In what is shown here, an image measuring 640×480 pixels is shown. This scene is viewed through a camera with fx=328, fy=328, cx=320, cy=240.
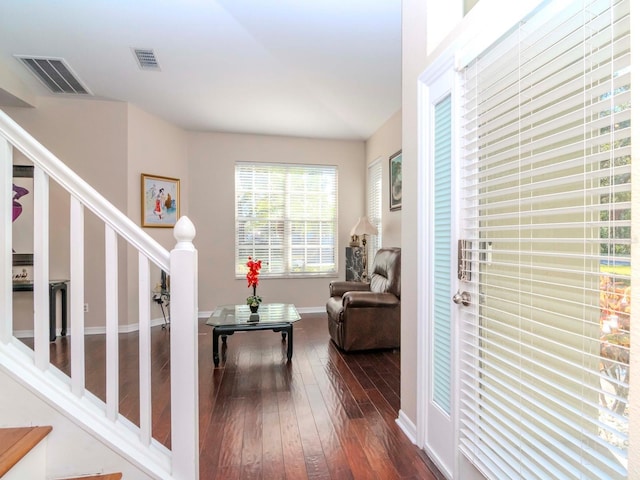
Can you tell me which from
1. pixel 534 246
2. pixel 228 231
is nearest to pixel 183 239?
pixel 534 246

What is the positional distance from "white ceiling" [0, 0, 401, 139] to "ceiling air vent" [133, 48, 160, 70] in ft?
0.20

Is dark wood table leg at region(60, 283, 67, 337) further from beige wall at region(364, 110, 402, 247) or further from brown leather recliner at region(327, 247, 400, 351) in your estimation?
beige wall at region(364, 110, 402, 247)

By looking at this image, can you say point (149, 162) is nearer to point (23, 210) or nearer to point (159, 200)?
point (159, 200)

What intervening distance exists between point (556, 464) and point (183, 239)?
1.49 m

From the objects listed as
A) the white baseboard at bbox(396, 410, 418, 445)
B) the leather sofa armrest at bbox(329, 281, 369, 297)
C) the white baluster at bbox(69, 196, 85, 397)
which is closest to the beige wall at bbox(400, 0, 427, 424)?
the white baseboard at bbox(396, 410, 418, 445)

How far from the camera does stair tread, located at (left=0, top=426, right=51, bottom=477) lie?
3.28ft

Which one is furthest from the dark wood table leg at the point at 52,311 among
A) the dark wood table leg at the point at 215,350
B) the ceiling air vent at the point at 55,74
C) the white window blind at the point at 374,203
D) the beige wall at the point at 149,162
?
the white window blind at the point at 374,203

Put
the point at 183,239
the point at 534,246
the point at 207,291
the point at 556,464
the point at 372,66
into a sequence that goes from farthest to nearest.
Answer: the point at 207,291 → the point at 372,66 → the point at 183,239 → the point at 534,246 → the point at 556,464

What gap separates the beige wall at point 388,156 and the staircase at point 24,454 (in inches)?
140

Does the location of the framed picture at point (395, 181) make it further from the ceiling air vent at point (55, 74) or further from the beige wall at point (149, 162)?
the ceiling air vent at point (55, 74)

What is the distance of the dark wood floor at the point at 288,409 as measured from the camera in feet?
5.57

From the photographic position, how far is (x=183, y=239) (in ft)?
4.26

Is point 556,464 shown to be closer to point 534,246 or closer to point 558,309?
point 558,309

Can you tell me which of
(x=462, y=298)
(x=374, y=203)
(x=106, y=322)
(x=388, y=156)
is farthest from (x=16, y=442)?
(x=374, y=203)
